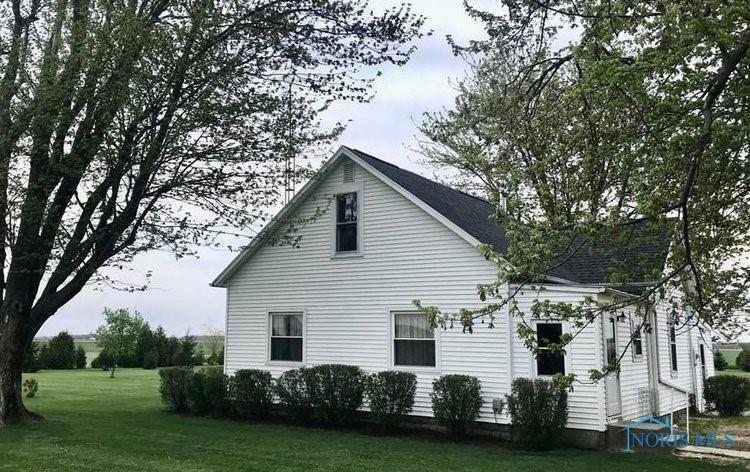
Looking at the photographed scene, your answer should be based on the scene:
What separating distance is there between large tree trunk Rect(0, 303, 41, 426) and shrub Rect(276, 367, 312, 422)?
18.6 feet

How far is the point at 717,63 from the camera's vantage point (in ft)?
22.6

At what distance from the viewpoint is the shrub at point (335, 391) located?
14.0m

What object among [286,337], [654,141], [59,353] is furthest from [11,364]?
[59,353]

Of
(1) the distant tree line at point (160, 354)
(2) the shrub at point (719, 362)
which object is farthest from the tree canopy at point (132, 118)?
(2) the shrub at point (719, 362)

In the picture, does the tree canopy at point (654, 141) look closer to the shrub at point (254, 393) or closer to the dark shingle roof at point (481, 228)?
the dark shingle roof at point (481, 228)

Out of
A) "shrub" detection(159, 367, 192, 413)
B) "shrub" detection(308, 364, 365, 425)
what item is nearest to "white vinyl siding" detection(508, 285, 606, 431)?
"shrub" detection(308, 364, 365, 425)

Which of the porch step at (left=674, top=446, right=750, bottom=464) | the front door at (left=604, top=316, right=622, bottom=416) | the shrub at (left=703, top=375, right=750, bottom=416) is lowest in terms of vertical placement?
the porch step at (left=674, top=446, right=750, bottom=464)

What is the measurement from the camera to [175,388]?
1684 cm

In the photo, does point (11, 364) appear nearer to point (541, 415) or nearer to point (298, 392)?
point (298, 392)

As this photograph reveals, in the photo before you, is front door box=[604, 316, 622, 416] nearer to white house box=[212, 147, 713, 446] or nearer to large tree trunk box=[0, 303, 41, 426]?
white house box=[212, 147, 713, 446]

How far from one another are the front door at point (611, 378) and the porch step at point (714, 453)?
4.94 feet

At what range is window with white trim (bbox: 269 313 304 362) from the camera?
16047 mm

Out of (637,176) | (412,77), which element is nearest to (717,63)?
(637,176)

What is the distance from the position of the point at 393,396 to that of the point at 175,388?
6.67 m
